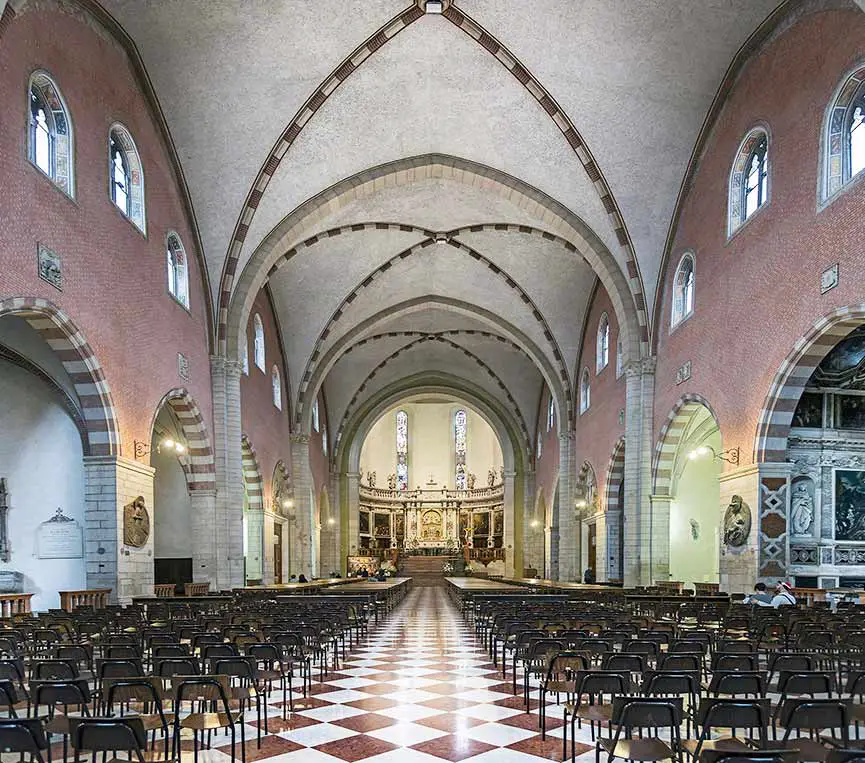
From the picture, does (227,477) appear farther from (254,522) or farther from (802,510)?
(802,510)

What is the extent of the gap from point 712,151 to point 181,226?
42.5 ft

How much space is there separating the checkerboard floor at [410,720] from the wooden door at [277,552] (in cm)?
1807

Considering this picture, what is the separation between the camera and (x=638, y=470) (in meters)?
22.2

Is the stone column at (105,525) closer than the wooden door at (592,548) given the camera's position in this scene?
Yes

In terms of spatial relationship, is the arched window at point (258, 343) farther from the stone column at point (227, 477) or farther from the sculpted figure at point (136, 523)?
the sculpted figure at point (136, 523)

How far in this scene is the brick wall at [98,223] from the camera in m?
12.1

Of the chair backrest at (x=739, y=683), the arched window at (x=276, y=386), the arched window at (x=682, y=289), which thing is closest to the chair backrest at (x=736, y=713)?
the chair backrest at (x=739, y=683)

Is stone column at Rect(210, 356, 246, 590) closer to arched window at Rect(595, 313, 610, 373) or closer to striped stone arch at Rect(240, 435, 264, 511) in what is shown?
striped stone arch at Rect(240, 435, 264, 511)

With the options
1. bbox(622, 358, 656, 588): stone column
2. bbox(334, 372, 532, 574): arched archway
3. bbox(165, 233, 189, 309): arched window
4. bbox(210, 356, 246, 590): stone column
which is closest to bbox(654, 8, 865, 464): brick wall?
bbox(622, 358, 656, 588): stone column

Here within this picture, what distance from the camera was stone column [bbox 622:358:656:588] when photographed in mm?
21984

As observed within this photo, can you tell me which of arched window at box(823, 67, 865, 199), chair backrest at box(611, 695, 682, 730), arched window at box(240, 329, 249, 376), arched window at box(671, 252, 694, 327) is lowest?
chair backrest at box(611, 695, 682, 730)

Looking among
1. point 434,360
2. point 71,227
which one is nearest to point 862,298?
point 71,227

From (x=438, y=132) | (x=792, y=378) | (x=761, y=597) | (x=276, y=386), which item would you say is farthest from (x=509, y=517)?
(x=792, y=378)

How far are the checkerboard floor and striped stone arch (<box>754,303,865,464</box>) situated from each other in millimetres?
7197
